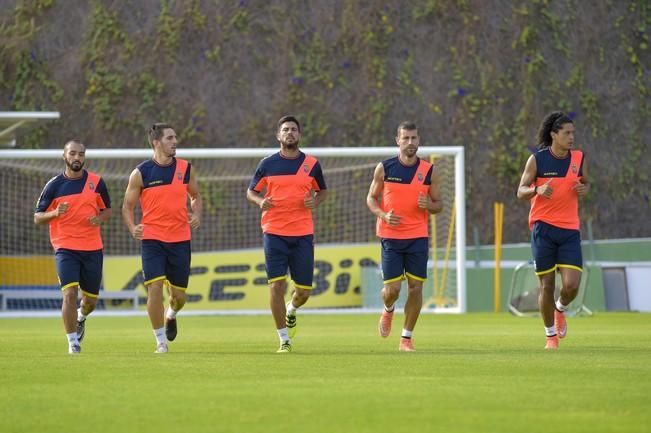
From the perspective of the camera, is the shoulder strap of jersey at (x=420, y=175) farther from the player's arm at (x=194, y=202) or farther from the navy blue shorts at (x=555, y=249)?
the player's arm at (x=194, y=202)

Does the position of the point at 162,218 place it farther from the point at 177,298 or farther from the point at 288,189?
the point at 288,189

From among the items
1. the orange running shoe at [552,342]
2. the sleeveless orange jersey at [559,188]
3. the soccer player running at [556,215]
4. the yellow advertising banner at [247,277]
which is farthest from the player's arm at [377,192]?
the yellow advertising banner at [247,277]

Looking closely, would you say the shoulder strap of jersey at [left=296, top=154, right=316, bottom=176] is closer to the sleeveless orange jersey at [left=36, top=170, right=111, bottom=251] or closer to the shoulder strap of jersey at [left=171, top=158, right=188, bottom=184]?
the shoulder strap of jersey at [left=171, top=158, right=188, bottom=184]

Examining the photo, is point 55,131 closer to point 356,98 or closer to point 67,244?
point 356,98

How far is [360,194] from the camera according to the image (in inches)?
1105

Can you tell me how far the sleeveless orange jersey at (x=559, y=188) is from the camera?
12.9 meters

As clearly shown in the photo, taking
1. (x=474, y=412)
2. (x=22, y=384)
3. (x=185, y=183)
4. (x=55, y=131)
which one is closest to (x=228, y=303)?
(x=55, y=131)

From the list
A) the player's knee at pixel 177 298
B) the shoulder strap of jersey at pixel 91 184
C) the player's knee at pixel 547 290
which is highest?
the shoulder strap of jersey at pixel 91 184

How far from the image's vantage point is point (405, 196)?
42.8 ft

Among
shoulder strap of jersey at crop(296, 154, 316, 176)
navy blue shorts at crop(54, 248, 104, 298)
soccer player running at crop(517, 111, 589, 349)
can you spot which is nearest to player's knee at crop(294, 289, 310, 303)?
shoulder strap of jersey at crop(296, 154, 316, 176)

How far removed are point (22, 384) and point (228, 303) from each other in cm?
1601

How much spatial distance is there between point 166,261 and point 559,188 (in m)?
3.68

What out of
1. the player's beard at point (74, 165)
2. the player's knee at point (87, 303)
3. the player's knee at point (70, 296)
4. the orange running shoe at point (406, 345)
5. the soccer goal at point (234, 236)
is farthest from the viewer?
the soccer goal at point (234, 236)

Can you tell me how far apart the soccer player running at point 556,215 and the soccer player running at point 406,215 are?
0.91 m
